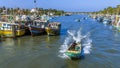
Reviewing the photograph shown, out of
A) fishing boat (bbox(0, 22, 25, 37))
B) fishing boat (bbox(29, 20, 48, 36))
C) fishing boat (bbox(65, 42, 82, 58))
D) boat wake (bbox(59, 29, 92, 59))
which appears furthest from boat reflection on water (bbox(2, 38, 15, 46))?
fishing boat (bbox(65, 42, 82, 58))

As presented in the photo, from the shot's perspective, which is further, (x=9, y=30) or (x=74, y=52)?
(x=9, y=30)

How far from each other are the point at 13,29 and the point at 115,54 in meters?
23.8

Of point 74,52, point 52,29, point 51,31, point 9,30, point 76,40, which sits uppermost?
point 9,30

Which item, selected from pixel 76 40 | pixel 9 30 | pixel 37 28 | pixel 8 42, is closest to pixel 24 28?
pixel 37 28

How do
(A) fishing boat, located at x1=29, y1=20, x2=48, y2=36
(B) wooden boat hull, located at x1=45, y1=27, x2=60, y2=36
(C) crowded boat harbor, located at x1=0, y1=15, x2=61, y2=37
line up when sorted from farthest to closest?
(B) wooden boat hull, located at x1=45, y1=27, x2=60, y2=36
(A) fishing boat, located at x1=29, y1=20, x2=48, y2=36
(C) crowded boat harbor, located at x1=0, y1=15, x2=61, y2=37

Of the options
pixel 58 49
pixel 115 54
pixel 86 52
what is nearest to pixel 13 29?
pixel 58 49

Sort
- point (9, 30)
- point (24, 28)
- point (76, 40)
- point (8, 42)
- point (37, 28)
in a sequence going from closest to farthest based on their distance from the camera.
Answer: point (76, 40)
point (8, 42)
point (9, 30)
point (37, 28)
point (24, 28)

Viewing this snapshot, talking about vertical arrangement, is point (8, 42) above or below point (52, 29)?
below

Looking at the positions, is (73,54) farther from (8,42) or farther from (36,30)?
(36,30)

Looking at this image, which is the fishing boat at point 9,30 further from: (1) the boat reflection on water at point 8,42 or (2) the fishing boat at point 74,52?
(2) the fishing boat at point 74,52

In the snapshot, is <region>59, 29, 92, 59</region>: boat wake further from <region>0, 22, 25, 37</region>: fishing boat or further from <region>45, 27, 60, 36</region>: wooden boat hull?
<region>0, 22, 25, 37</region>: fishing boat

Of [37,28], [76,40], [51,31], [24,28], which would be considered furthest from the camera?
[51,31]

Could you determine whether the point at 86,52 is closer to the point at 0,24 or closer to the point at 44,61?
the point at 44,61

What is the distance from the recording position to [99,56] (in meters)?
37.2
